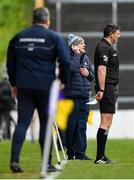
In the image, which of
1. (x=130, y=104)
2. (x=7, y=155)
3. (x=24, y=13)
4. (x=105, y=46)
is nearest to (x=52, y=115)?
(x=105, y=46)

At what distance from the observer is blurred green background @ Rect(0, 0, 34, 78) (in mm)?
36906

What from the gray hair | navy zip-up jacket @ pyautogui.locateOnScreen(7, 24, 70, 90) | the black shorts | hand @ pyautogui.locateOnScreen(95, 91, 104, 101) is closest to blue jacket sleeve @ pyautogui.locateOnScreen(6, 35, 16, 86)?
navy zip-up jacket @ pyautogui.locateOnScreen(7, 24, 70, 90)

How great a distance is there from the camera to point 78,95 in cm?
1548

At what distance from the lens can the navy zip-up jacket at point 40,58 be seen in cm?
1220

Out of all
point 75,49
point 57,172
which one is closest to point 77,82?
point 75,49

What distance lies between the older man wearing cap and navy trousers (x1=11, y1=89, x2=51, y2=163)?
115 inches

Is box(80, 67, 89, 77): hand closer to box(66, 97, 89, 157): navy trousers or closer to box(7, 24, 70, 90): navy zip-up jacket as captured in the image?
box(66, 97, 89, 157): navy trousers

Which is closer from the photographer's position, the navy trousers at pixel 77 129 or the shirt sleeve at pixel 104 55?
the shirt sleeve at pixel 104 55

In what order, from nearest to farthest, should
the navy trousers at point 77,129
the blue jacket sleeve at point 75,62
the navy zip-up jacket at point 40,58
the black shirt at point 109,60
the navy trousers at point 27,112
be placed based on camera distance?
1. the navy zip-up jacket at point 40,58
2. the navy trousers at point 27,112
3. the black shirt at point 109,60
4. the blue jacket sleeve at point 75,62
5. the navy trousers at point 77,129

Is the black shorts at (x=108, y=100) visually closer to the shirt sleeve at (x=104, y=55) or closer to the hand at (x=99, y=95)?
the hand at (x=99, y=95)

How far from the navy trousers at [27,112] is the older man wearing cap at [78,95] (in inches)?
115

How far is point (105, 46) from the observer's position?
14.1m

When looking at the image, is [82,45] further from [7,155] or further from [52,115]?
[52,115]

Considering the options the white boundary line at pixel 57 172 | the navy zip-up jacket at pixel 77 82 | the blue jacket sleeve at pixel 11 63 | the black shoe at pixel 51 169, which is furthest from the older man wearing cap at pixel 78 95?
the black shoe at pixel 51 169
